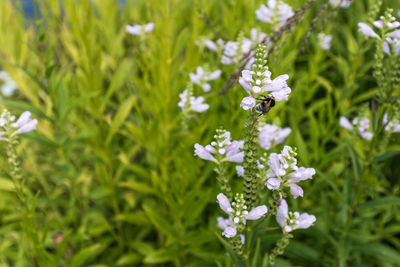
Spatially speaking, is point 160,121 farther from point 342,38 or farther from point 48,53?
point 342,38

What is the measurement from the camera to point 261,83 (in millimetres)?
986

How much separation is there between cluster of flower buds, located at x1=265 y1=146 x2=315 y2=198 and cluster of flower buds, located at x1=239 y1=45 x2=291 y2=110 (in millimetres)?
168

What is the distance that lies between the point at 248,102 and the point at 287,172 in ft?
0.92

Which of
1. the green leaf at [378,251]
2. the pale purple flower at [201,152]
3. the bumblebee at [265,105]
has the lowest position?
the green leaf at [378,251]

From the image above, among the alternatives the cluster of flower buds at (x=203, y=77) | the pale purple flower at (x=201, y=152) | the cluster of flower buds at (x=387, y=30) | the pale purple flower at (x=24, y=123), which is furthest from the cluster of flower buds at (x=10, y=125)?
the cluster of flower buds at (x=387, y=30)

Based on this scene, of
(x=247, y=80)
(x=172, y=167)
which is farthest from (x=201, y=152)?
(x=172, y=167)

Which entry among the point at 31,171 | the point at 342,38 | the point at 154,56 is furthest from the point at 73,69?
the point at 342,38

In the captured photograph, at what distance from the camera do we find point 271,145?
1.89 meters

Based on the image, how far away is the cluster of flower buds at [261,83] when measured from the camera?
38.0 inches

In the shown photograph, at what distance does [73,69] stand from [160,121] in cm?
145

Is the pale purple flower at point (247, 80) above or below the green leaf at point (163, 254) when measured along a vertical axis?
above

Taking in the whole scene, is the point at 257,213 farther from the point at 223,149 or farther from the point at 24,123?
the point at 24,123

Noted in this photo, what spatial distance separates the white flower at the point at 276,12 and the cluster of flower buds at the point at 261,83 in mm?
1133

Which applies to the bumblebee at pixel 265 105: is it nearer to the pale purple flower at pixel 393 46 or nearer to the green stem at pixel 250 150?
the green stem at pixel 250 150
